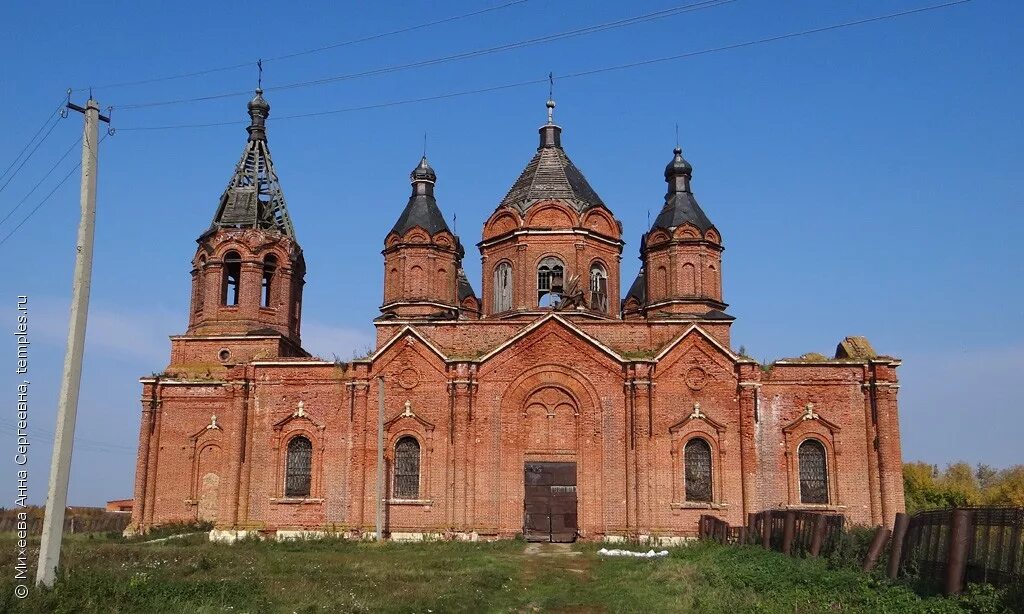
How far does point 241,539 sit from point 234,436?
10.7 ft

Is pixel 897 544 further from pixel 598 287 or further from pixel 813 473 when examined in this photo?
pixel 598 287

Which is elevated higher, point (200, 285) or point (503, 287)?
point (200, 285)

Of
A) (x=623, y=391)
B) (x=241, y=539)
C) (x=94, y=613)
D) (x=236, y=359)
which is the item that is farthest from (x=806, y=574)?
(x=236, y=359)

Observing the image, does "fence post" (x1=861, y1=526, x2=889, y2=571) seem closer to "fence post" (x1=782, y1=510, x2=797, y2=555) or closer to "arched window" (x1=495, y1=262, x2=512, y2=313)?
"fence post" (x1=782, y1=510, x2=797, y2=555)

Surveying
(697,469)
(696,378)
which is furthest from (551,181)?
(697,469)

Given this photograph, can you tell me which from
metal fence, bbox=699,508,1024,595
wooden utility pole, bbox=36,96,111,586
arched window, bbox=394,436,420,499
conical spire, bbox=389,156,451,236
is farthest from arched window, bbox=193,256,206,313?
metal fence, bbox=699,508,1024,595

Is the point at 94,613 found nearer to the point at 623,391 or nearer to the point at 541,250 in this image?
the point at 623,391

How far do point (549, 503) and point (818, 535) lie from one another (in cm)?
1219

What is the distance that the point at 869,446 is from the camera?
2878cm

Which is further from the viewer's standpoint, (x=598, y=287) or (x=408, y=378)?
(x=598, y=287)

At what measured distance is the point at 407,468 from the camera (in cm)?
2916

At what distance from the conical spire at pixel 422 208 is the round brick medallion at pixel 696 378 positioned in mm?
10424

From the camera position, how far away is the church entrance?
28328 mm

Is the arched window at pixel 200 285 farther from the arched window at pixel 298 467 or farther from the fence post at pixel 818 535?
the fence post at pixel 818 535
